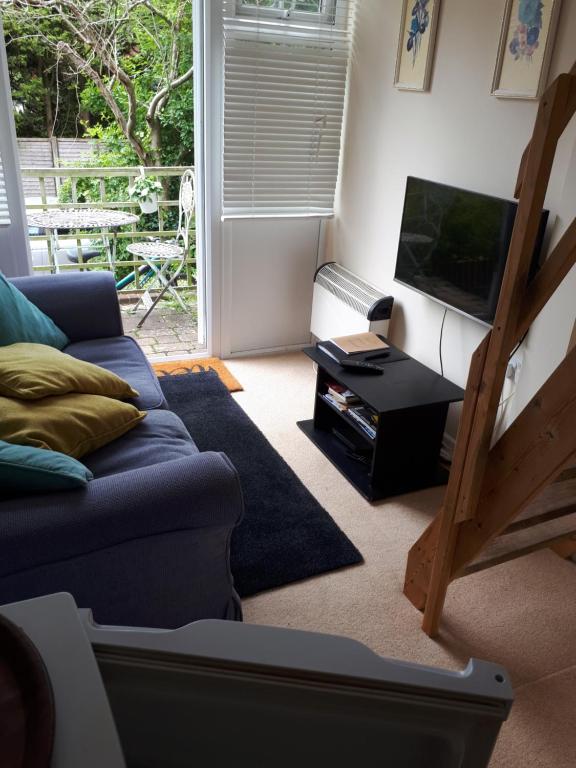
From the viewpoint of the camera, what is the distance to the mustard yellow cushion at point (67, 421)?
170 centimetres

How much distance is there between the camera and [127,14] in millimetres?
5250

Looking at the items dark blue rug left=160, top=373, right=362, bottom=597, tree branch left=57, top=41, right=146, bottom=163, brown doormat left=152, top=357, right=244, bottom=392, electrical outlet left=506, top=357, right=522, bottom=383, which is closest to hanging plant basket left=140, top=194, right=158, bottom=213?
tree branch left=57, top=41, right=146, bottom=163

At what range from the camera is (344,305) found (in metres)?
3.49

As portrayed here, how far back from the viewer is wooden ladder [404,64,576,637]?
1.36 meters

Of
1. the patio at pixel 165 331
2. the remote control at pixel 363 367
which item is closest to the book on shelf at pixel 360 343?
the remote control at pixel 363 367

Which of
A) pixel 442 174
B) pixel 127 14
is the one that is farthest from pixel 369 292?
pixel 127 14

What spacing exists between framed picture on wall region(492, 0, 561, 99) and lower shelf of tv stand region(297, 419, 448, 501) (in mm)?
1589

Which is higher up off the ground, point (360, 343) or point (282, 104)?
point (282, 104)

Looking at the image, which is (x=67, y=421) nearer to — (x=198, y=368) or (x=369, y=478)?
(x=369, y=478)

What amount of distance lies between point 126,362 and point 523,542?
5.47 ft

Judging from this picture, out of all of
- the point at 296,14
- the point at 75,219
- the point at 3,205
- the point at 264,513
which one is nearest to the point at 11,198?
the point at 3,205

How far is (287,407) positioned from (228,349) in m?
0.74

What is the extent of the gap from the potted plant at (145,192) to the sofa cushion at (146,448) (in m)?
3.09

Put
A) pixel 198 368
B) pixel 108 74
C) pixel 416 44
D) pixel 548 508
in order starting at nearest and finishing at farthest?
1. pixel 548 508
2. pixel 416 44
3. pixel 198 368
4. pixel 108 74
